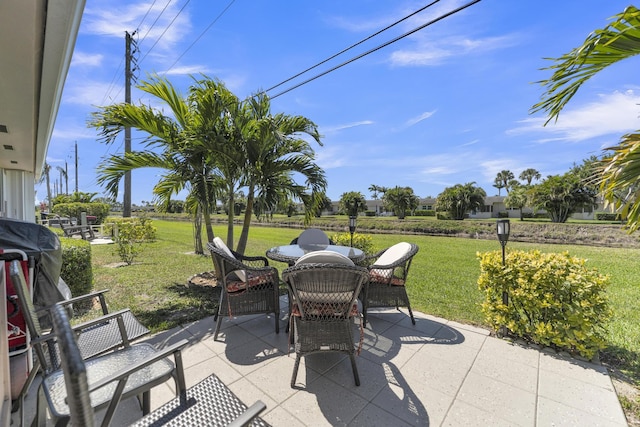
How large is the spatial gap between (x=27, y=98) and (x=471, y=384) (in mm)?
5414

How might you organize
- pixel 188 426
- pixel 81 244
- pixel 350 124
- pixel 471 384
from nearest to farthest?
pixel 188 426 < pixel 471 384 < pixel 81 244 < pixel 350 124

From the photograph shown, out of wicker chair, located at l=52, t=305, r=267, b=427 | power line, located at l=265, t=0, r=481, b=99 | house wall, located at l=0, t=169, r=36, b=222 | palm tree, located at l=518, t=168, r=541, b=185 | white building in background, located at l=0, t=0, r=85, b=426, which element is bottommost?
wicker chair, located at l=52, t=305, r=267, b=427

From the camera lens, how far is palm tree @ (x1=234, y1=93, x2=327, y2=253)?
430 cm

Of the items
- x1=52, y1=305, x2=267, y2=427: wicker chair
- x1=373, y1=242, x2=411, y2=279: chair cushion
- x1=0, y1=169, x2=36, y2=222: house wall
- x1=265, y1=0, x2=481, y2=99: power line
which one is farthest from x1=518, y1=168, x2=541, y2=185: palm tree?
x1=0, y1=169, x2=36, y2=222: house wall

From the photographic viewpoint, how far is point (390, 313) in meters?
3.64

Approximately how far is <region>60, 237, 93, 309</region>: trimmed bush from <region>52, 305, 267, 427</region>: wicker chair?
12.7 ft

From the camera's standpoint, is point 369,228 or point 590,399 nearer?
point 590,399

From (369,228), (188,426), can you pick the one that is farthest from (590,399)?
(369,228)

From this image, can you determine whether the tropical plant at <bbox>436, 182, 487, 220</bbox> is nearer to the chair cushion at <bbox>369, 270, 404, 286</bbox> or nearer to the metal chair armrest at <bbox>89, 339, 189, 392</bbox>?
the chair cushion at <bbox>369, 270, 404, 286</bbox>

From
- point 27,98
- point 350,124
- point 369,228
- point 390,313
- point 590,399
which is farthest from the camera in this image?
point 369,228

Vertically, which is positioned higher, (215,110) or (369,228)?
A: (215,110)

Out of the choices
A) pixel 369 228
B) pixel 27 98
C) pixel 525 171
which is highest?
pixel 525 171

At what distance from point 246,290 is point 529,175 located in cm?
7800

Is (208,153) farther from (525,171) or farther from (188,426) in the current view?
(525,171)
